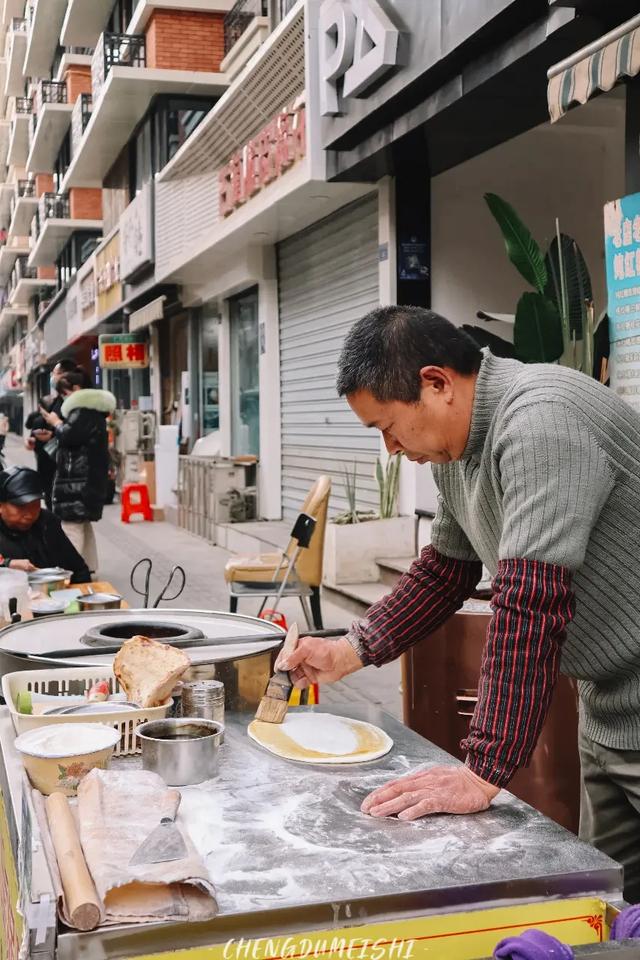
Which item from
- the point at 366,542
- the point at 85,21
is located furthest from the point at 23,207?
the point at 366,542

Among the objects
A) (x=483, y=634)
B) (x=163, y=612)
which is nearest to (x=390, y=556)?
(x=483, y=634)

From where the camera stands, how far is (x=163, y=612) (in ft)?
10.8

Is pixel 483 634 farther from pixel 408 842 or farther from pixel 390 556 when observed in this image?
pixel 390 556

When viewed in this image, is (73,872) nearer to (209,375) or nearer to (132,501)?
(132,501)

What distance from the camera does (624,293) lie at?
5.57 m

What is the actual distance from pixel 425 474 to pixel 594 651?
785 cm

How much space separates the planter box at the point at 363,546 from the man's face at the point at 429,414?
7.45m

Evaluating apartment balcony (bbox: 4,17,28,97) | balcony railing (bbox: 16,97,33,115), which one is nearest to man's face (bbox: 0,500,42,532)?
apartment balcony (bbox: 4,17,28,97)

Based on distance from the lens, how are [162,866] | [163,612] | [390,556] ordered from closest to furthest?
[162,866]
[163,612]
[390,556]

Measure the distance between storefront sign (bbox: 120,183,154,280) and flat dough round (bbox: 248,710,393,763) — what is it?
59.1 feet

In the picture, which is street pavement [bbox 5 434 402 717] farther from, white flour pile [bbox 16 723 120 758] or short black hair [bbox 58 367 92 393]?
white flour pile [bbox 16 723 120 758]

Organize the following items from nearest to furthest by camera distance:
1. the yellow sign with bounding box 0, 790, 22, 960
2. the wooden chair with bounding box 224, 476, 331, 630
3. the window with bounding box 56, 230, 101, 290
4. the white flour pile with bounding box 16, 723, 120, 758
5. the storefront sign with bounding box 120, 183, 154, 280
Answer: the yellow sign with bounding box 0, 790, 22, 960 < the white flour pile with bounding box 16, 723, 120, 758 < the wooden chair with bounding box 224, 476, 331, 630 < the storefront sign with bounding box 120, 183, 154, 280 < the window with bounding box 56, 230, 101, 290

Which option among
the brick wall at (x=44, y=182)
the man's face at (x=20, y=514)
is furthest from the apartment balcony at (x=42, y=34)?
the man's face at (x=20, y=514)

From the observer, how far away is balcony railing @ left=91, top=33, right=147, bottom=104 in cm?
2016
